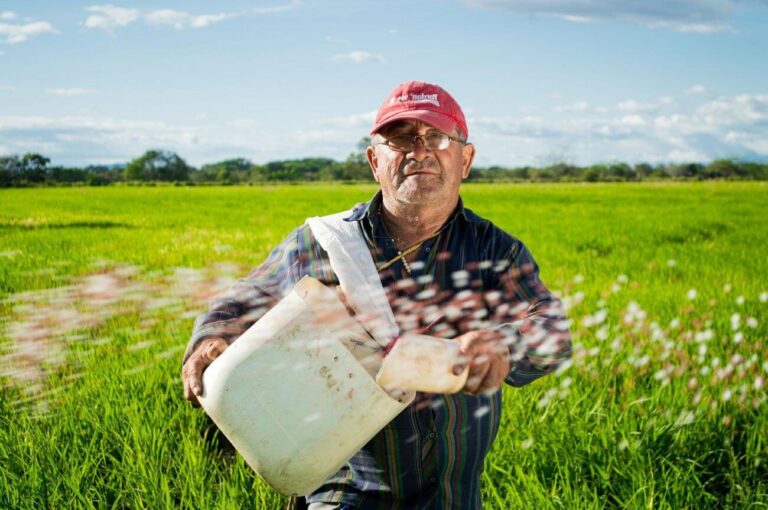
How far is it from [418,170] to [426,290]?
0.27 meters

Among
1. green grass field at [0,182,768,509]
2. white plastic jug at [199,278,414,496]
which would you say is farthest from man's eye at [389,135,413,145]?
green grass field at [0,182,768,509]

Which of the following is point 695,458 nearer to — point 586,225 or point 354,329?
point 354,329

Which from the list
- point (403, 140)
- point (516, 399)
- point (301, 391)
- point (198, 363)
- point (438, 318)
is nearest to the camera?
Result: point (301, 391)

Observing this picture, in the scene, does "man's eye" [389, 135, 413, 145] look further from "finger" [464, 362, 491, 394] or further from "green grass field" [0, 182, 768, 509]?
Result: "green grass field" [0, 182, 768, 509]

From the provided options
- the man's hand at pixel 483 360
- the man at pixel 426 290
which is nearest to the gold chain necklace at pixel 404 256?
the man at pixel 426 290

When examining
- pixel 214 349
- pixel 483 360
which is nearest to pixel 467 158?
pixel 483 360

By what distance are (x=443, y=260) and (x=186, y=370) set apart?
0.62 m

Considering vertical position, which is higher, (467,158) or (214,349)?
(467,158)

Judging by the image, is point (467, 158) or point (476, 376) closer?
point (476, 376)

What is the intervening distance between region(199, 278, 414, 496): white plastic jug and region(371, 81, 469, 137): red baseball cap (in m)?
0.53

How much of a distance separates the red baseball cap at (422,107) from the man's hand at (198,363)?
601 millimetres

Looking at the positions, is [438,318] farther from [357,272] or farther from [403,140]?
[403,140]

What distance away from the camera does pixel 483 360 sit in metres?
→ 1.27

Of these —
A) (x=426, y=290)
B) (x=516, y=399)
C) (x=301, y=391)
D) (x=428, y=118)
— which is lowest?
(x=516, y=399)
